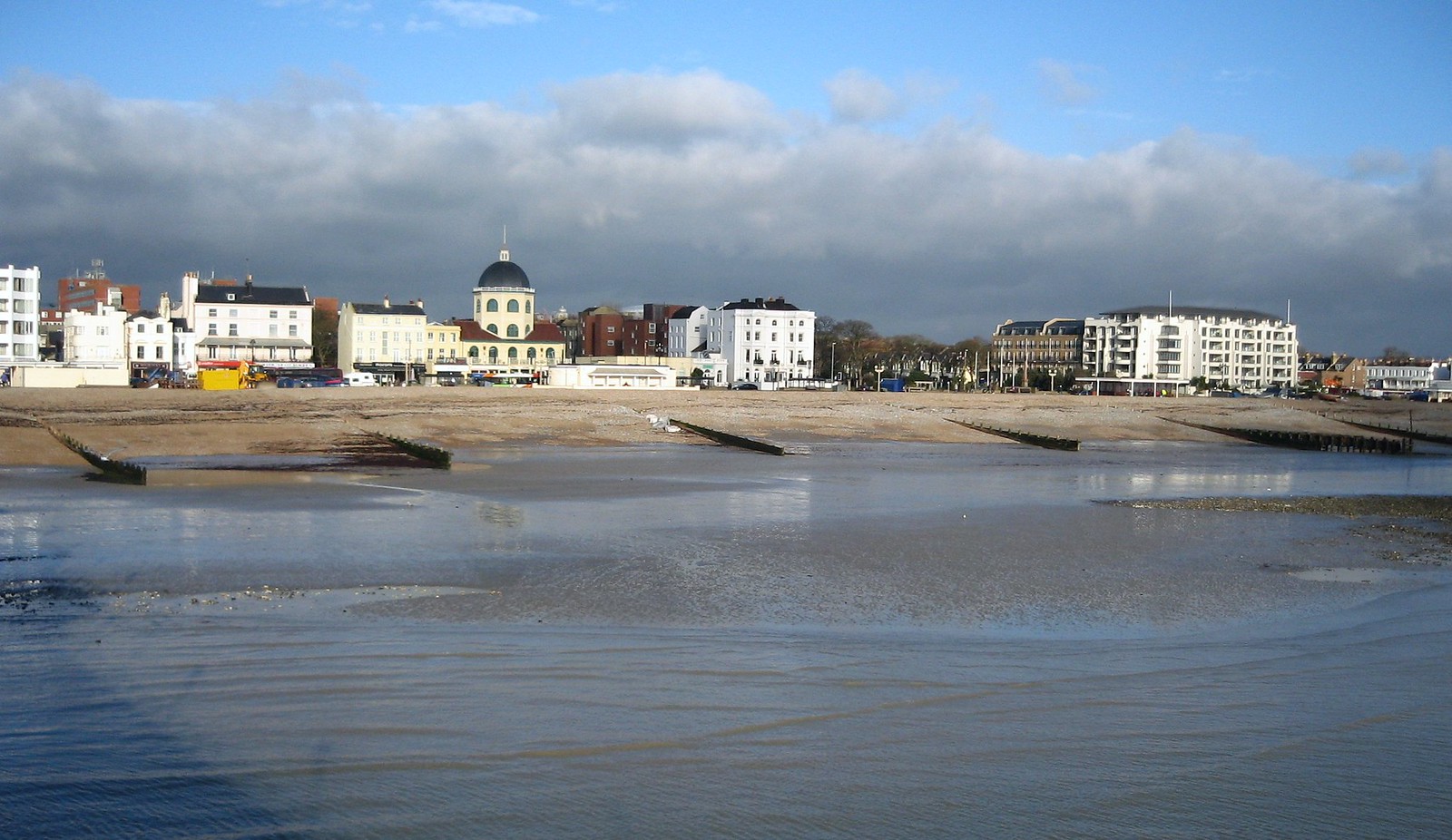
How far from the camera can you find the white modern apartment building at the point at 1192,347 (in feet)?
463

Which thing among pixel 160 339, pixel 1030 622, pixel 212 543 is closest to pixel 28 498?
pixel 212 543

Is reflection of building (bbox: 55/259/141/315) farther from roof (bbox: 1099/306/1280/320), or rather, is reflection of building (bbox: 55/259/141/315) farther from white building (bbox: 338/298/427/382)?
roof (bbox: 1099/306/1280/320)

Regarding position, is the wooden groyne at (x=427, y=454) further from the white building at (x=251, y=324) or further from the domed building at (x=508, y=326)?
the domed building at (x=508, y=326)

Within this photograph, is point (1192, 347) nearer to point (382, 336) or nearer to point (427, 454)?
point (382, 336)

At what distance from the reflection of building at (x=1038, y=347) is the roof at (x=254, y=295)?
8399cm

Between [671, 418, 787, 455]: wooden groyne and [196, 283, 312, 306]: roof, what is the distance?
6767 cm

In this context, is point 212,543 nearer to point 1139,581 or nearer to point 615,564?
point 615,564

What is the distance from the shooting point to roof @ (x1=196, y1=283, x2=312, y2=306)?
99.6m

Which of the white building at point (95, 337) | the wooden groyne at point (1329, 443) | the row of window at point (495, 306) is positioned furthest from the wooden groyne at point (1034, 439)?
the row of window at point (495, 306)

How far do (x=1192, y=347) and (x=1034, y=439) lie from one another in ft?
354

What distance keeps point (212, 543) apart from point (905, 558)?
9421mm

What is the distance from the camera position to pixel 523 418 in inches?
1762

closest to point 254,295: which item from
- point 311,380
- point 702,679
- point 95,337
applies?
point 95,337

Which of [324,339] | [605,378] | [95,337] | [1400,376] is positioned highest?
[1400,376]
